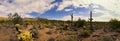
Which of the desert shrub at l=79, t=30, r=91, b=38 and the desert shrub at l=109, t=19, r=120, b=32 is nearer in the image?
the desert shrub at l=79, t=30, r=91, b=38

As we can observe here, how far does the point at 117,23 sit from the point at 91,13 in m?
6.57

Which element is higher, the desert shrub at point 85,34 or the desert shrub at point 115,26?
the desert shrub at point 115,26

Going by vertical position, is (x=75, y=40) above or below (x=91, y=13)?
below

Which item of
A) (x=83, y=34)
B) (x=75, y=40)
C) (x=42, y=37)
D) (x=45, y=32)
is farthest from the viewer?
(x=45, y=32)

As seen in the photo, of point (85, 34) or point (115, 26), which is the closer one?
point (85, 34)

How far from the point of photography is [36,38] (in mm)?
43156

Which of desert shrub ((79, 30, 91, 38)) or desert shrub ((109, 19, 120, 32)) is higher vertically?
desert shrub ((109, 19, 120, 32))

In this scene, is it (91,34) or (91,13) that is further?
(91,13)

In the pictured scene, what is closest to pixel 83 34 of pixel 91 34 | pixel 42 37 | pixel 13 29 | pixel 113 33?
pixel 91 34

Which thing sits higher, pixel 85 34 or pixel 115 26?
pixel 115 26

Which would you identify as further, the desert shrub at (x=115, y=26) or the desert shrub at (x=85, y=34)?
the desert shrub at (x=115, y=26)

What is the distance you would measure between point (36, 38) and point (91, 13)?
12051 mm

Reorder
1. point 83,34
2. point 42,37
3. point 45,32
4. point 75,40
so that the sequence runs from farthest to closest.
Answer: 1. point 45,32
2. point 42,37
3. point 83,34
4. point 75,40

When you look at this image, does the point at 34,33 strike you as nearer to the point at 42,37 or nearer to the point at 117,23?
the point at 42,37
